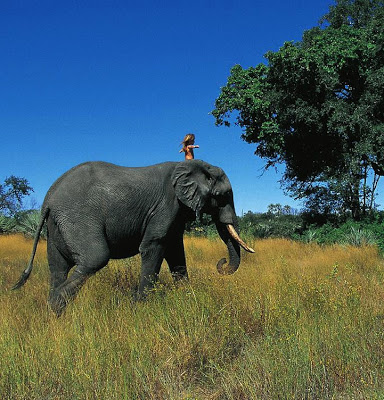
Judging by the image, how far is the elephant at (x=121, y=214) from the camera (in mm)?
5465

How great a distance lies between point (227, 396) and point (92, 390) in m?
1.06

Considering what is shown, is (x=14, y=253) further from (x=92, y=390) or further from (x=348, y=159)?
(x=348, y=159)

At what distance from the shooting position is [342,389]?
3.48 metres

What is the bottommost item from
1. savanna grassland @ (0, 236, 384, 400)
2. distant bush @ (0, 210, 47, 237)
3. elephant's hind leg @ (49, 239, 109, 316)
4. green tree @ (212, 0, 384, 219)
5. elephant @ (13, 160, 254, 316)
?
savanna grassland @ (0, 236, 384, 400)

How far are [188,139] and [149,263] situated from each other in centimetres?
326

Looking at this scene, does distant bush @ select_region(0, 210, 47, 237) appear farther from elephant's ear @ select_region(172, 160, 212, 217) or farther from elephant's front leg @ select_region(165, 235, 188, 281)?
elephant's ear @ select_region(172, 160, 212, 217)

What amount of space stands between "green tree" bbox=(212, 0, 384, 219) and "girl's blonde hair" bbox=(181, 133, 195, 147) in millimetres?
Answer: 10717

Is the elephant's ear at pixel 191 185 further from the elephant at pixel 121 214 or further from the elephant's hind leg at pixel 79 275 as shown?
the elephant's hind leg at pixel 79 275

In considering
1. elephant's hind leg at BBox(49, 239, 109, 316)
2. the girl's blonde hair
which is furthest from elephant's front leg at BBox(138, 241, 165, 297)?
the girl's blonde hair

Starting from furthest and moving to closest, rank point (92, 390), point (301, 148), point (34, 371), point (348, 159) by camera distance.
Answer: point (301, 148) < point (348, 159) < point (34, 371) < point (92, 390)

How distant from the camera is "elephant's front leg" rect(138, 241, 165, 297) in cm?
575

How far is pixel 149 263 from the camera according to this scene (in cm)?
577

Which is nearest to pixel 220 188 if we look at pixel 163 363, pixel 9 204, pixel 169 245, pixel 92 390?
pixel 169 245

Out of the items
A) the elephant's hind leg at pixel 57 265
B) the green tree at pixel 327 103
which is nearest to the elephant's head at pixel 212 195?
the elephant's hind leg at pixel 57 265
